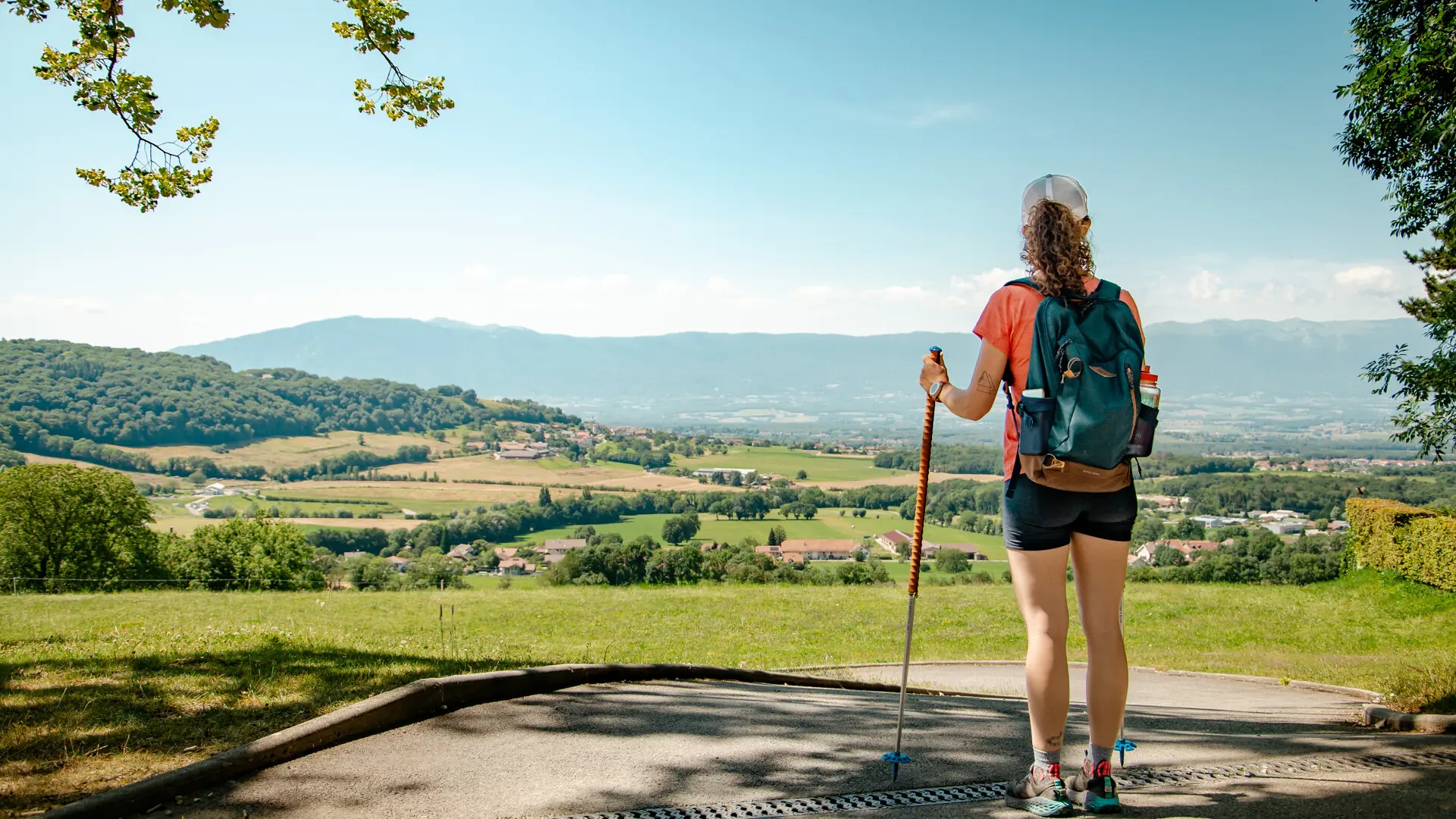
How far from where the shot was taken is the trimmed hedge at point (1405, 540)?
16906 mm

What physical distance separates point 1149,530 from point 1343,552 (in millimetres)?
14871

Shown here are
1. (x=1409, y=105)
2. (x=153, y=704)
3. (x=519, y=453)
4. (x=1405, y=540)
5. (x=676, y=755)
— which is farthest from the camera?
(x=519, y=453)

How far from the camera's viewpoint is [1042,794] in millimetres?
3471

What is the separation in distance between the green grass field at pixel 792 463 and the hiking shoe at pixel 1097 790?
7059 cm

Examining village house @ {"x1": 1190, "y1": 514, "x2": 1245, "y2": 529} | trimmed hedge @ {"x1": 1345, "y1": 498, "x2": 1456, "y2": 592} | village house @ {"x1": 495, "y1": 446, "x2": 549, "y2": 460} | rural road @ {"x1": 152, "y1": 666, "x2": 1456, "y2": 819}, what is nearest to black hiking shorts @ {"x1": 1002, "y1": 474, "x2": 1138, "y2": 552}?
rural road @ {"x1": 152, "y1": 666, "x2": 1456, "y2": 819}

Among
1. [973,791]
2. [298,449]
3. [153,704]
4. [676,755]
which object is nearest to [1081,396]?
[973,791]

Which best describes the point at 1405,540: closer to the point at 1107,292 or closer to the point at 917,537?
the point at 917,537

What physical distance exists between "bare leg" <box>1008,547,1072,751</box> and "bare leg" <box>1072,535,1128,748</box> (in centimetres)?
10

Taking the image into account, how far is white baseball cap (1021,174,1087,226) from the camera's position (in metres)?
3.51

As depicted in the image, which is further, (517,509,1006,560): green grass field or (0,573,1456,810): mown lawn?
(517,509,1006,560): green grass field

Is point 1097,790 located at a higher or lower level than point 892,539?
higher

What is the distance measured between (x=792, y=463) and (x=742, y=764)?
85467 millimetres

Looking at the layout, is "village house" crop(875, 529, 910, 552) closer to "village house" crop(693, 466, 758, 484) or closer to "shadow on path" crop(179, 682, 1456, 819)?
"village house" crop(693, 466, 758, 484)

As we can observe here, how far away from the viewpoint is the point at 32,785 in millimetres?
3637
